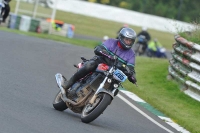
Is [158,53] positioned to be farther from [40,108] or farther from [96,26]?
[40,108]

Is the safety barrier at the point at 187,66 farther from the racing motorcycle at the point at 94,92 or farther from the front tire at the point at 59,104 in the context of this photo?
the racing motorcycle at the point at 94,92

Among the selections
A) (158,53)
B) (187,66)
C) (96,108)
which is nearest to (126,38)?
(96,108)

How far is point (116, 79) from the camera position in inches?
406

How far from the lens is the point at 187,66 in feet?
54.9

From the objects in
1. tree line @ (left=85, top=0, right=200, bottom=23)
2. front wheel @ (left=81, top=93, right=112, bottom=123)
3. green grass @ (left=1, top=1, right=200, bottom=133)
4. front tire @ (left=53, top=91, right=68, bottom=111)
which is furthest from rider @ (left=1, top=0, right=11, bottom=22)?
tree line @ (left=85, top=0, right=200, bottom=23)

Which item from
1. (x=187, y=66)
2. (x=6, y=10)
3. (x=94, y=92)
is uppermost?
(x=94, y=92)

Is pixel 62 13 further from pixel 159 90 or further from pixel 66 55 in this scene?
pixel 159 90

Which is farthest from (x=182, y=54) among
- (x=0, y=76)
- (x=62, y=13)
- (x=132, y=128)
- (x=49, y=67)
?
(x=62, y=13)

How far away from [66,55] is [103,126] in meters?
12.1

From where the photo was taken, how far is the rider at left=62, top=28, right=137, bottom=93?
10.7 meters

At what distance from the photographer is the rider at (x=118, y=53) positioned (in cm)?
1072

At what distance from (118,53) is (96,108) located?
1.18 m

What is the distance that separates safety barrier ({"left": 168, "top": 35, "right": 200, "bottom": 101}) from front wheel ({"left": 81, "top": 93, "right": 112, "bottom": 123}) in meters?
5.05

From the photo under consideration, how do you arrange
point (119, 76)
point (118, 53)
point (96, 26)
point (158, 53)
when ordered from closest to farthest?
point (119, 76), point (118, 53), point (158, 53), point (96, 26)
